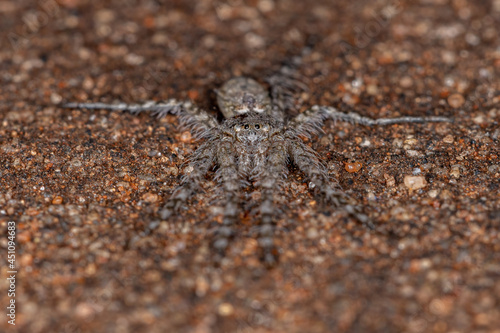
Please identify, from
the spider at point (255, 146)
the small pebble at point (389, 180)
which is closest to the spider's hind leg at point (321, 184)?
the spider at point (255, 146)

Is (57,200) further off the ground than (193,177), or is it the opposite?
(193,177)

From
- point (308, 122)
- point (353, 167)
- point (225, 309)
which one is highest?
point (308, 122)

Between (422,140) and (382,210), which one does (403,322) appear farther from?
(422,140)

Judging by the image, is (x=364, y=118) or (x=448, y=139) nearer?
(x=448, y=139)

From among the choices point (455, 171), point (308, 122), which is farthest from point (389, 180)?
point (308, 122)

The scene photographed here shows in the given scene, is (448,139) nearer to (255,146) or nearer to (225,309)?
(255,146)

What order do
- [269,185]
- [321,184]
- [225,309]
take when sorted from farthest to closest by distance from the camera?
[321,184] → [269,185] → [225,309]

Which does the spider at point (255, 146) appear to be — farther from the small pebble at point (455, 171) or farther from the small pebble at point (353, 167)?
the small pebble at point (455, 171)
